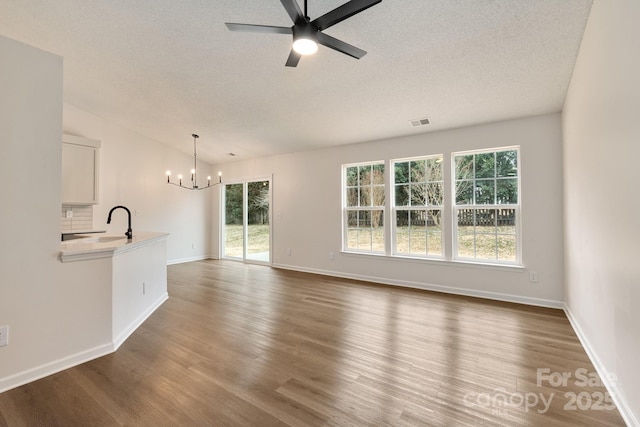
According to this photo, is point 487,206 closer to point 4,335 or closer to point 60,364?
point 60,364

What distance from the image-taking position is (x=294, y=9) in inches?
74.8

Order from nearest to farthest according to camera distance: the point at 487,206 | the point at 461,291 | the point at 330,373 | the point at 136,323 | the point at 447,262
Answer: the point at 330,373 < the point at 136,323 < the point at 487,206 < the point at 461,291 < the point at 447,262

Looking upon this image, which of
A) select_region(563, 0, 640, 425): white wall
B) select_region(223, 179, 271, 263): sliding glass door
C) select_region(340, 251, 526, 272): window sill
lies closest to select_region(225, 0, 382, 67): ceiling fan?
select_region(563, 0, 640, 425): white wall

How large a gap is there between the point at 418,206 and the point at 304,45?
3262mm

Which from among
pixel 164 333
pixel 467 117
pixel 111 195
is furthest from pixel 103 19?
pixel 467 117

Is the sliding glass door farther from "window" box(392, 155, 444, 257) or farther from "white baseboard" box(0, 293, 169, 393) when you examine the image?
"white baseboard" box(0, 293, 169, 393)

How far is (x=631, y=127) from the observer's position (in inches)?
62.4

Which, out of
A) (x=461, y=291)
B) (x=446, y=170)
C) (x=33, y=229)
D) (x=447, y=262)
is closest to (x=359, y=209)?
(x=446, y=170)

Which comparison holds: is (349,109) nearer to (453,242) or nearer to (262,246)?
(453,242)

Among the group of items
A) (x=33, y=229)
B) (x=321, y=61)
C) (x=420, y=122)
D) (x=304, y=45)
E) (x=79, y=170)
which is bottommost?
(x=33, y=229)

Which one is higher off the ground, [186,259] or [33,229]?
[33,229]

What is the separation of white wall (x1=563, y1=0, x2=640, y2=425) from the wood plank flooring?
0.32 m

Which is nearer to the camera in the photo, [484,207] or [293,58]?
[293,58]

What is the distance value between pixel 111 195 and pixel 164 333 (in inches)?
159
